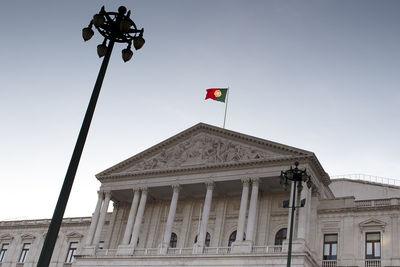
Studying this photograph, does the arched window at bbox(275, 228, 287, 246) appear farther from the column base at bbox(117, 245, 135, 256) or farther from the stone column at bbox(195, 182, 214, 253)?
the column base at bbox(117, 245, 135, 256)

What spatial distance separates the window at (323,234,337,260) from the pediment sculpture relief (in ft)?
22.9

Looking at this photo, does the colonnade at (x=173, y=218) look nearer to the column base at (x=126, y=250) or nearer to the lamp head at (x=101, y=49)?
the column base at (x=126, y=250)

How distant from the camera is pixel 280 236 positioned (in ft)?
122

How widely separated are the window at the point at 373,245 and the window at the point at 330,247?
2.18m

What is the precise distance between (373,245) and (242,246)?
29.5 feet

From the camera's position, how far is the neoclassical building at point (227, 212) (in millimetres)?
34438

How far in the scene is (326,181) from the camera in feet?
129

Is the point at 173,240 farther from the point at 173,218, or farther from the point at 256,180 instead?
the point at 256,180

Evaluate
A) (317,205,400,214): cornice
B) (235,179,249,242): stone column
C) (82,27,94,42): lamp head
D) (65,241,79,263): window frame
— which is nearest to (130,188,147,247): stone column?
(235,179,249,242): stone column

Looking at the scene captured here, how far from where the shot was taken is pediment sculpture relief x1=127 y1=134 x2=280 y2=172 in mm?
38194

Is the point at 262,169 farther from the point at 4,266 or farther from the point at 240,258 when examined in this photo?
the point at 4,266

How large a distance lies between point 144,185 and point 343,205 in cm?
1600

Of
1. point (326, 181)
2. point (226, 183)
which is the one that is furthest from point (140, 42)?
point (326, 181)

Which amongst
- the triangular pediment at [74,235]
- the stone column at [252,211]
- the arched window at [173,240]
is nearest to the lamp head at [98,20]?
the stone column at [252,211]
